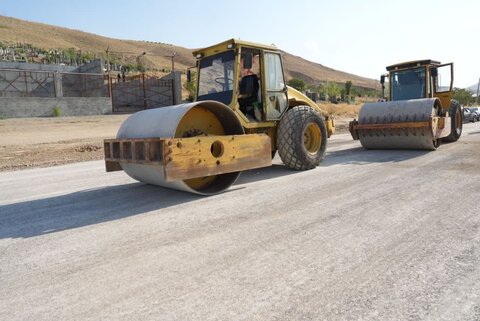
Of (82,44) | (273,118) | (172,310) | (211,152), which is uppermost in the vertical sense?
(82,44)

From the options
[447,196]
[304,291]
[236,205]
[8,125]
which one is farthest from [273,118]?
[8,125]

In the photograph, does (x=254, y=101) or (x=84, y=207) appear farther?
(x=254, y=101)

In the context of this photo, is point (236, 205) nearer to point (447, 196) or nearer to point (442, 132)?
point (447, 196)

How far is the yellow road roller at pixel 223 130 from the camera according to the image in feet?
16.1

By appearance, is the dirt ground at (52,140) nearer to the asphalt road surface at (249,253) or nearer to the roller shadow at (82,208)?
the roller shadow at (82,208)

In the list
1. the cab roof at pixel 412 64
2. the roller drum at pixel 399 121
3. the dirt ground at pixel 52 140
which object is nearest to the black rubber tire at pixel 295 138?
the roller drum at pixel 399 121

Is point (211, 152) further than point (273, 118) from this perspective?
No

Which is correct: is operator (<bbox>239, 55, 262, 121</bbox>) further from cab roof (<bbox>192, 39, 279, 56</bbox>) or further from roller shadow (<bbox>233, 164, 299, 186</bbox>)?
roller shadow (<bbox>233, 164, 299, 186</bbox>)

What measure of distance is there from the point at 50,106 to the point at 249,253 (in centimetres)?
2359

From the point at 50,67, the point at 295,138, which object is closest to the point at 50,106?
the point at 50,67

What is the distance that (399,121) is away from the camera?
9523 millimetres

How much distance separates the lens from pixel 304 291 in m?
2.56

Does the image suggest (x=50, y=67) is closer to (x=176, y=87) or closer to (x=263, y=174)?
(x=176, y=87)

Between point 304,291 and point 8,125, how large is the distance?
19.9 metres
